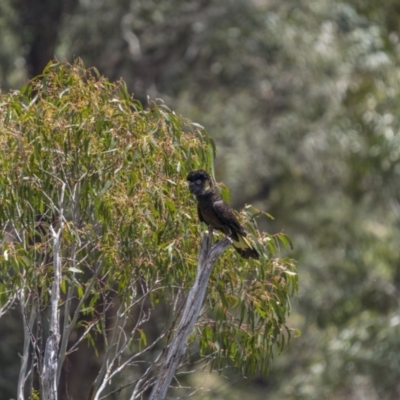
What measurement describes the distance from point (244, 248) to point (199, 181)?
1.55 ft

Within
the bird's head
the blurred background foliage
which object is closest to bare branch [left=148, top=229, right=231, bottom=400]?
the bird's head

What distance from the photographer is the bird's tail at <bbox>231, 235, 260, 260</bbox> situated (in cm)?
582

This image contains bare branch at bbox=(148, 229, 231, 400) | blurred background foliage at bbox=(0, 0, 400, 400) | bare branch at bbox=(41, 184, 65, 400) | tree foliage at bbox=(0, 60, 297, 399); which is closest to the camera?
bare branch at bbox=(148, 229, 231, 400)

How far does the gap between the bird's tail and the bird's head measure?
35cm

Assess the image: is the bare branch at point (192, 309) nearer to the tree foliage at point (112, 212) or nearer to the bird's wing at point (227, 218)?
the bird's wing at point (227, 218)

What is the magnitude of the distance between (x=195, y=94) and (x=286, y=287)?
9.64 metres

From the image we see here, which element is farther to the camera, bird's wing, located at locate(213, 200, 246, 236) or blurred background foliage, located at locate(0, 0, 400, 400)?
blurred background foliage, located at locate(0, 0, 400, 400)

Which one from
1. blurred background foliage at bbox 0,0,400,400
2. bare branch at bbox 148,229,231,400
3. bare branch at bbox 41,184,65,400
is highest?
bare branch at bbox 148,229,231,400

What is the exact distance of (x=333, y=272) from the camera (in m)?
17.5

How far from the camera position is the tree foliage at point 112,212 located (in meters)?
5.96

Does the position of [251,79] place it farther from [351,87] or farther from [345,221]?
[345,221]

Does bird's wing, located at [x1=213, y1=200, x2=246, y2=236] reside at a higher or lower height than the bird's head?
lower

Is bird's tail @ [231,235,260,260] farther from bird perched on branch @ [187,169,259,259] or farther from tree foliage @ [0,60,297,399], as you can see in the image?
tree foliage @ [0,60,297,399]

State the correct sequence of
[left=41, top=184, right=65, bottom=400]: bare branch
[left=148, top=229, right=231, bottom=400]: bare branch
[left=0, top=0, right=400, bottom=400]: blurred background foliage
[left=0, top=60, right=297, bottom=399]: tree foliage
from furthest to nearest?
[left=0, top=0, right=400, bottom=400]: blurred background foliage, [left=0, top=60, right=297, bottom=399]: tree foliage, [left=41, top=184, right=65, bottom=400]: bare branch, [left=148, top=229, right=231, bottom=400]: bare branch
